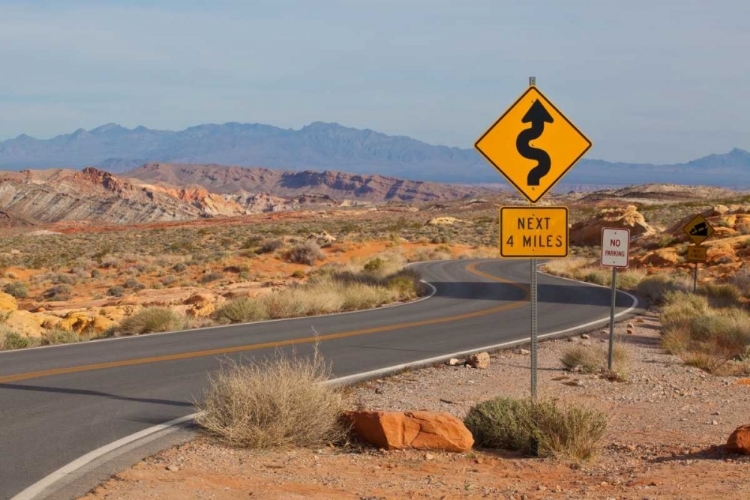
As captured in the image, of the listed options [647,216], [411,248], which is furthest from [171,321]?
[647,216]

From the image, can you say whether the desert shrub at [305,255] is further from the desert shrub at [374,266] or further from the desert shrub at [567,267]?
the desert shrub at [567,267]

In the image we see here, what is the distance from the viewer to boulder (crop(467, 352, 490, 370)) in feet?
44.2

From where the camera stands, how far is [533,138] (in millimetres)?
9180

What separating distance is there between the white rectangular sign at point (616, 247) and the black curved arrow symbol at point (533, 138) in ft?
12.7

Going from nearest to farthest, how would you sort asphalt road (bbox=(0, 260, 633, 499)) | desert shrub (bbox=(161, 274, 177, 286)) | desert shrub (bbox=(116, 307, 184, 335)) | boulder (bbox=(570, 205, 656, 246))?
asphalt road (bbox=(0, 260, 633, 499)) < desert shrub (bbox=(116, 307, 184, 335)) < desert shrub (bbox=(161, 274, 177, 286)) < boulder (bbox=(570, 205, 656, 246))

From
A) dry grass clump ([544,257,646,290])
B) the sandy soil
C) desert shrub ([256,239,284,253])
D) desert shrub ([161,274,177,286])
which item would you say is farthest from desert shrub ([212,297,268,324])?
desert shrub ([256,239,284,253])

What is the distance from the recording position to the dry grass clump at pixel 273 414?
8219 mm

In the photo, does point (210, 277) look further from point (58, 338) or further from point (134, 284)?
point (58, 338)

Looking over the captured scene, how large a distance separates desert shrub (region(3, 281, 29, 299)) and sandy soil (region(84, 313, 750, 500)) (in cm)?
2736

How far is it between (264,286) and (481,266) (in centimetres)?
1374

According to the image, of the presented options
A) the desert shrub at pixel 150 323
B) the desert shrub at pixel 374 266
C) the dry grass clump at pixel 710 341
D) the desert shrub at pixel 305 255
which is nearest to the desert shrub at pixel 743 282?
the dry grass clump at pixel 710 341

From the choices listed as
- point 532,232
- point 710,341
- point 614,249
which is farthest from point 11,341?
point 710,341

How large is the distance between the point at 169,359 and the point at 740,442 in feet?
28.0

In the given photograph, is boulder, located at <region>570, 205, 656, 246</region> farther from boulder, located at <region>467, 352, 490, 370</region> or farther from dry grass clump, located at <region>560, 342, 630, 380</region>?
boulder, located at <region>467, 352, 490, 370</region>
